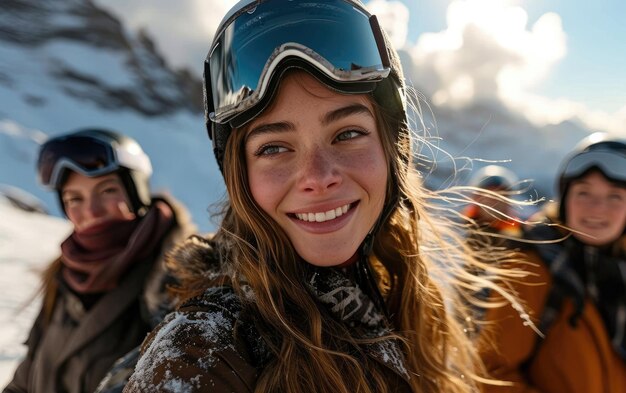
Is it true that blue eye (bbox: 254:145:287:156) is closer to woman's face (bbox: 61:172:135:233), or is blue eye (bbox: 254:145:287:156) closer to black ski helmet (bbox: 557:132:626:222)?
black ski helmet (bbox: 557:132:626:222)

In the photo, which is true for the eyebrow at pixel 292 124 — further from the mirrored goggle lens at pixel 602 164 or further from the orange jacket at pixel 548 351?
the mirrored goggle lens at pixel 602 164

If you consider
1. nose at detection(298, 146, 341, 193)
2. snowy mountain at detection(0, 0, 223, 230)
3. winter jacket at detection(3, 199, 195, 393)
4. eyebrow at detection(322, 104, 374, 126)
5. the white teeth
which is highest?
snowy mountain at detection(0, 0, 223, 230)

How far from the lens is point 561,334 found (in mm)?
2285

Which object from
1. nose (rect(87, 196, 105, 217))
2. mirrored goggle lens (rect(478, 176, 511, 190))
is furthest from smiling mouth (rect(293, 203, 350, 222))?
mirrored goggle lens (rect(478, 176, 511, 190))

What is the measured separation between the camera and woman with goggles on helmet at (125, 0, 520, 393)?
131 centimetres

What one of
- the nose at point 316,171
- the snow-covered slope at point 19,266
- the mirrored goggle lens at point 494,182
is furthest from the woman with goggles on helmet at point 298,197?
the mirrored goggle lens at point 494,182

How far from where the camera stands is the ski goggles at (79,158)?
3.02 m

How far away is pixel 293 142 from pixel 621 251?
6.65ft

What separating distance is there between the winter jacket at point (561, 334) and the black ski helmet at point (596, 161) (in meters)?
0.38

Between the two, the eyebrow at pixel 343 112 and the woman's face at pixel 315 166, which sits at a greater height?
the eyebrow at pixel 343 112

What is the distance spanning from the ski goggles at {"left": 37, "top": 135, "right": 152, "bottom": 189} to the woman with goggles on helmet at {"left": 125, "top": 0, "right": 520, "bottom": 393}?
66.3 inches

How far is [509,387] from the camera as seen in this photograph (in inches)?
88.5

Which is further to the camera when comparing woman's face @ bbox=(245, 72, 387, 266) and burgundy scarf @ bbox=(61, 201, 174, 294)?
burgundy scarf @ bbox=(61, 201, 174, 294)

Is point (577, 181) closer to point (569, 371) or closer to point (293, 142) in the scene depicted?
point (569, 371)
